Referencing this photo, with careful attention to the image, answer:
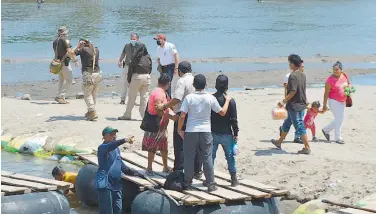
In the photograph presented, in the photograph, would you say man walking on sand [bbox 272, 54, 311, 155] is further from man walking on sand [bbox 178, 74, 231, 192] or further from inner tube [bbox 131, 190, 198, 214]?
inner tube [bbox 131, 190, 198, 214]

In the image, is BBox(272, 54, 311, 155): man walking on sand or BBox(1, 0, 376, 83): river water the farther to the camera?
BBox(1, 0, 376, 83): river water

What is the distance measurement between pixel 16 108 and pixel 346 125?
23.7 feet

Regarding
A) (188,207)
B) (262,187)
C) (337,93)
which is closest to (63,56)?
(337,93)

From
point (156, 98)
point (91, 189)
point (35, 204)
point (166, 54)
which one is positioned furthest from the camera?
point (166, 54)

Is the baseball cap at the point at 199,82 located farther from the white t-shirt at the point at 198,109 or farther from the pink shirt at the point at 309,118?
the pink shirt at the point at 309,118

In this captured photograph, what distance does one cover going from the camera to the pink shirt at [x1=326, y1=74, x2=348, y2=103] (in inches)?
574

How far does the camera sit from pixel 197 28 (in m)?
49.1

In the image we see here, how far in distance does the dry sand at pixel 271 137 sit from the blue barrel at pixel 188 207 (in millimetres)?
1571

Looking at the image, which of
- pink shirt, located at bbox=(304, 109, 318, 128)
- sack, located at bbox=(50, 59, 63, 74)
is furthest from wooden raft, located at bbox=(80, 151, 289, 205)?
sack, located at bbox=(50, 59, 63, 74)

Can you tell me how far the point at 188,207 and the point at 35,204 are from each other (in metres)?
1.97

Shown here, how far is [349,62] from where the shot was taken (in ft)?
109

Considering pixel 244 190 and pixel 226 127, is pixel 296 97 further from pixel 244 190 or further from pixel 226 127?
pixel 244 190

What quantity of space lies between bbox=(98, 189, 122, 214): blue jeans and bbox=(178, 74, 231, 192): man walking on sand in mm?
1008

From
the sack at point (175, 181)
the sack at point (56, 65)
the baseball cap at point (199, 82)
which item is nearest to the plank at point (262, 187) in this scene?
the sack at point (175, 181)
